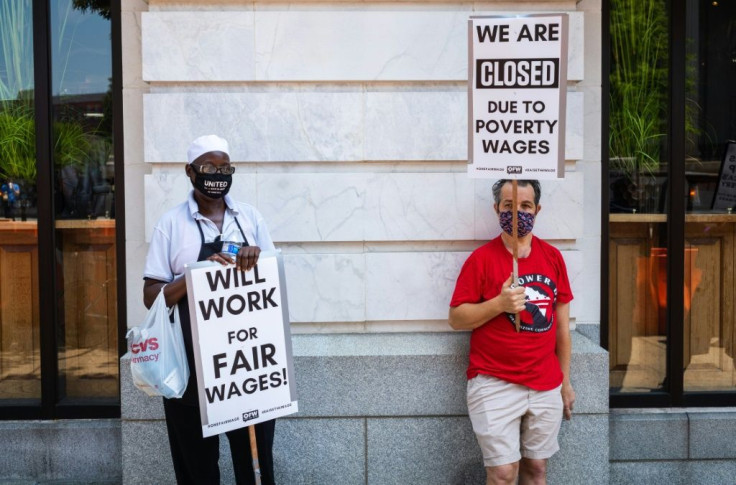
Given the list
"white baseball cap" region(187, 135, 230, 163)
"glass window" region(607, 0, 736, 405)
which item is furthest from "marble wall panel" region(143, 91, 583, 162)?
"white baseball cap" region(187, 135, 230, 163)

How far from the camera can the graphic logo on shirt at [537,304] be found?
190 inches

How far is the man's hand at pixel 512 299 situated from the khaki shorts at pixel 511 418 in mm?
455

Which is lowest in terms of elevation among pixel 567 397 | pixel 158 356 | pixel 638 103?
pixel 567 397

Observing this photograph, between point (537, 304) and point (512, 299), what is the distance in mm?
249

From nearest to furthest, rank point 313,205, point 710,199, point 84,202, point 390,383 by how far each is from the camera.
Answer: point 390,383, point 313,205, point 84,202, point 710,199

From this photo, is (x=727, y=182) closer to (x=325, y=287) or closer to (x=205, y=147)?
(x=325, y=287)

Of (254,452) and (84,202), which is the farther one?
(84,202)

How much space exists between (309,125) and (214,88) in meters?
0.69

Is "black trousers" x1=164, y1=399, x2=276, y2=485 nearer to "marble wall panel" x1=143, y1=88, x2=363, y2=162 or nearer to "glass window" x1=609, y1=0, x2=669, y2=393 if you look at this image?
"marble wall panel" x1=143, y1=88, x2=363, y2=162

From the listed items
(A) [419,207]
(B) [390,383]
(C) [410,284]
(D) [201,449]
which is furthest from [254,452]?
(A) [419,207]

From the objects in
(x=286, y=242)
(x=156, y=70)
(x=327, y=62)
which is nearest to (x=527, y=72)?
(x=327, y=62)

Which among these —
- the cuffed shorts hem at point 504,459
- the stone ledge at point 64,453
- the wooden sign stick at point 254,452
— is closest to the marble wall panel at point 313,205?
the wooden sign stick at point 254,452

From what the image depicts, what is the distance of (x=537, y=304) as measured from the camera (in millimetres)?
4828

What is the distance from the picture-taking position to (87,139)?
6.27m
